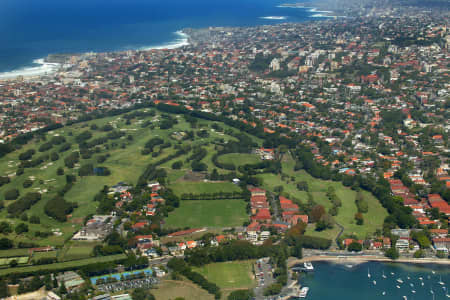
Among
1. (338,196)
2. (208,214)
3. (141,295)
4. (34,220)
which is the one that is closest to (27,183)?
(34,220)

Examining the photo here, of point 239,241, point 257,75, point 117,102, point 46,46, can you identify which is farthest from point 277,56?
point 239,241

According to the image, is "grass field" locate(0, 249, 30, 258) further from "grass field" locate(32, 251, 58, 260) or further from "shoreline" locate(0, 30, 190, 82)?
"shoreline" locate(0, 30, 190, 82)

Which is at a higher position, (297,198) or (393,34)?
(393,34)

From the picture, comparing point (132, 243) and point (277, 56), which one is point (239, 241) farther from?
point (277, 56)

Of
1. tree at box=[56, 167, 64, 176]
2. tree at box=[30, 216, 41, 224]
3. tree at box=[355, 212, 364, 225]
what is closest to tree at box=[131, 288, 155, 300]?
tree at box=[30, 216, 41, 224]

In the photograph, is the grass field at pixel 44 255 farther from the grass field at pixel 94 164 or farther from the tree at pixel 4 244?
the tree at pixel 4 244

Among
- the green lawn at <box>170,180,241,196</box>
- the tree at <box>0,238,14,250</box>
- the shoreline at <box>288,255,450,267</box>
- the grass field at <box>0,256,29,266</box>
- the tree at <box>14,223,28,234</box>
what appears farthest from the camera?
the green lawn at <box>170,180,241,196</box>
